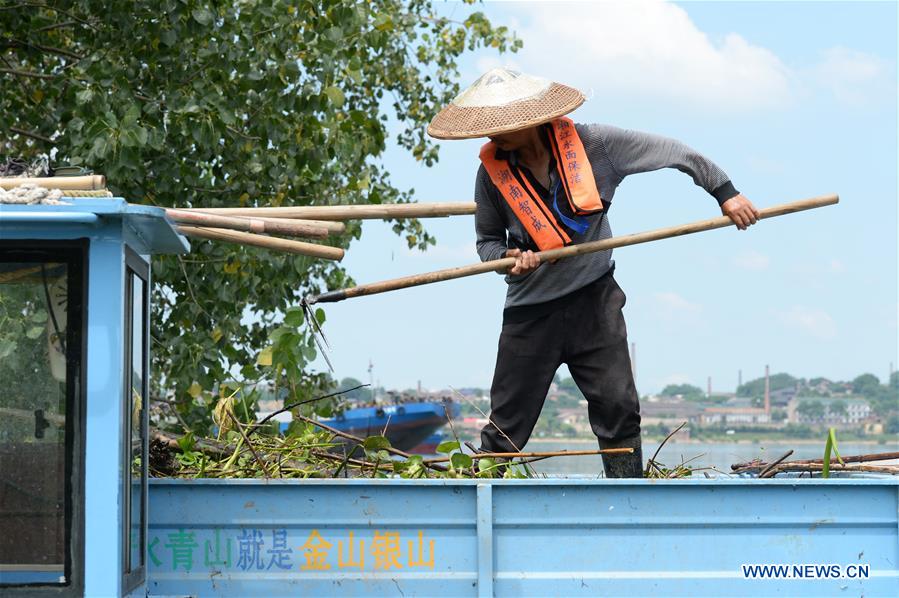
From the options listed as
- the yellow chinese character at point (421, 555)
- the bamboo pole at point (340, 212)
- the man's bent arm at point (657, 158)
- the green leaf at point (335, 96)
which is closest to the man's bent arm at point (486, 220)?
the man's bent arm at point (657, 158)

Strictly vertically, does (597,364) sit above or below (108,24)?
below

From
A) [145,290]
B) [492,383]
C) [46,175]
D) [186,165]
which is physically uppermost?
[186,165]

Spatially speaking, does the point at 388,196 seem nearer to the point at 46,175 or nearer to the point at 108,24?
the point at 108,24

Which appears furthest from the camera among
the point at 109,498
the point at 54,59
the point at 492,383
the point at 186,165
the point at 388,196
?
the point at 388,196

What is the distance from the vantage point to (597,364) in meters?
4.04

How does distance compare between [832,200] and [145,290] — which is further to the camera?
[832,200]

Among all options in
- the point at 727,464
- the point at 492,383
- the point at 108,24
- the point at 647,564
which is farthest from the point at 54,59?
the point at 647,564

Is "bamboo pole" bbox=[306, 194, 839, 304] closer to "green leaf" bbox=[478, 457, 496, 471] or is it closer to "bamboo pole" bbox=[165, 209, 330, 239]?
"bamboo pole" bbox=[165, 209, 330, 239]

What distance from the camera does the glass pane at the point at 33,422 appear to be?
2668mm

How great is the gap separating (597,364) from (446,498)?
1091mm

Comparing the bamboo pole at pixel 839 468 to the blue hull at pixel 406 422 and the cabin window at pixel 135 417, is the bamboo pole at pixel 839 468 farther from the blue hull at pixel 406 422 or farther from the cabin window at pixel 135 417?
the blue hull at pixel 406 422

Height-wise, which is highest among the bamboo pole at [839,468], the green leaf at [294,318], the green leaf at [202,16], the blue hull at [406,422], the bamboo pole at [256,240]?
the green leaf at [202,16]

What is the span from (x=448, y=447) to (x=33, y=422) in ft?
4.76

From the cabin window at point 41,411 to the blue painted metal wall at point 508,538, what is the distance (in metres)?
0.50
